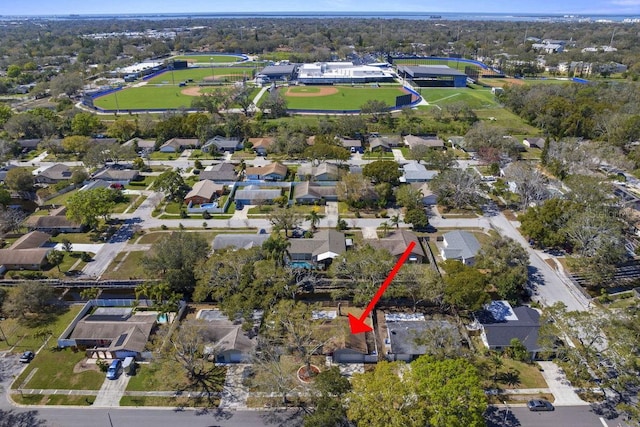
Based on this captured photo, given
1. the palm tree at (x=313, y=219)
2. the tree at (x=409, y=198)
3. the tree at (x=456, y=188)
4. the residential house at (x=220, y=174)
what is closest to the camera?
the palm tree at (x=313, y=219)

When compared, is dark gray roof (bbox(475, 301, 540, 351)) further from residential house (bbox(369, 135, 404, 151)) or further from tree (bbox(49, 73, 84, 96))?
tree (bbox(49, 73, 84, 96))

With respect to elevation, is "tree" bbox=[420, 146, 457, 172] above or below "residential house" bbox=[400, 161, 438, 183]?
above

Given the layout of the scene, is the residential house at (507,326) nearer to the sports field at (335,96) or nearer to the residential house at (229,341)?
the residential house at (229,341)

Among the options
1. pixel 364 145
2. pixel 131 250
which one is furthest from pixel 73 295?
pixel 364 145

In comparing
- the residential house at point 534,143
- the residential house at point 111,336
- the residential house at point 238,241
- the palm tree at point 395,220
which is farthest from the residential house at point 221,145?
the residential house at point 534,143

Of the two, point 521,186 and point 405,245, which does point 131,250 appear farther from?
point 521,186

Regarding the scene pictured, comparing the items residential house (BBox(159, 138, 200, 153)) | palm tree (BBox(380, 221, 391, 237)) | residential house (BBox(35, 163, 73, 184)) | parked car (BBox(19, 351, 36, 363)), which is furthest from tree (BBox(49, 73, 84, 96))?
palm tree (BBox(380, 221, 391, 237))

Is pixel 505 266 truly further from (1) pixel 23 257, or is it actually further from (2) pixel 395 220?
(1) pixel 23 257
